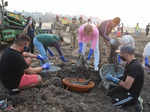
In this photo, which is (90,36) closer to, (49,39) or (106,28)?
(106,28)

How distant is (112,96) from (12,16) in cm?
683

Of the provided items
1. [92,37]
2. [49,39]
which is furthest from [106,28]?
[49,39]

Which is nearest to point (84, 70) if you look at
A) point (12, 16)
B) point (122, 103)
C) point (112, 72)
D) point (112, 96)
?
point (112, 72)

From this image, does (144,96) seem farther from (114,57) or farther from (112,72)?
(114,57)

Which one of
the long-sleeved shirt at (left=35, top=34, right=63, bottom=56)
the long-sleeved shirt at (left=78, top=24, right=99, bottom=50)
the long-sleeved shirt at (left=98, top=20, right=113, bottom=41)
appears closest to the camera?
the long-sleeved shirt at (left=78, top=24, right=99, bottom=50)

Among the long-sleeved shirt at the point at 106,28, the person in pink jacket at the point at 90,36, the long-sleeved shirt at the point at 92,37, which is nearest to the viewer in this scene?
the person in pink jacket at the point at 90,36

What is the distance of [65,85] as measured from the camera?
12.1ft

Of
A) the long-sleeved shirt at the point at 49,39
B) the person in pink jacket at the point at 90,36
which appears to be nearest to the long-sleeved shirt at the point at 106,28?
the person in pink jacket at the point at 90,36

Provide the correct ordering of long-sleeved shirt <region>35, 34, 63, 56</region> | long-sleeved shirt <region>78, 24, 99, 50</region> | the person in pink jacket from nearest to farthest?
the person in pink jacket → long-sleeved shirt <region>78, 24, 99, 50</region> → long-sleeved shirt <region>35, 34, 63, 56</region>

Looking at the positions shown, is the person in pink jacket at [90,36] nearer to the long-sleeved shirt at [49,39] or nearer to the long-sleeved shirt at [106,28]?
the long-sleeved shirt at [106,28]

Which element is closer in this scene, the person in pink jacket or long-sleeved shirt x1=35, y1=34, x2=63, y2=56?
the person in pink jacket

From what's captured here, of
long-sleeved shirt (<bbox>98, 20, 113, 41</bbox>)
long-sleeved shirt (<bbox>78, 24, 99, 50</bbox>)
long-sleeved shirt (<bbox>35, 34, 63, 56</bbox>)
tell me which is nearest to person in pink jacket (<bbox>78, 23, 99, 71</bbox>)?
long-sleeved shirt (<bbox>78, 24, 99, 50</bbox>)

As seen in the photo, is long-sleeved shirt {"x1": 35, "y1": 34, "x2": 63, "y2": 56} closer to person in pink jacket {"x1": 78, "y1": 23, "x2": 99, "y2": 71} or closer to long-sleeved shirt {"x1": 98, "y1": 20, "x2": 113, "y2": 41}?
person in pink jacket {"x1": 78, "y1": 23, "x2": 99, "y2": 71}

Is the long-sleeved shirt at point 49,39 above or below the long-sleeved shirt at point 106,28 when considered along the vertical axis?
below
